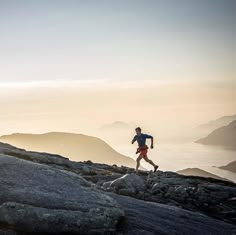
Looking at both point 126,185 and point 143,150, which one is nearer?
point 126,185

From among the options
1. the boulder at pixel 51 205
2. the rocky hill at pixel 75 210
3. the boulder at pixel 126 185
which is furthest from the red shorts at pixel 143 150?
the boulder at pixel 51 205

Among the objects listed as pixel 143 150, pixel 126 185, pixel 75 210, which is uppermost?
pixel 143 150

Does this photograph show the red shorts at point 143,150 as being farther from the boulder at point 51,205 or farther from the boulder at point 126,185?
the boulder at point 51,205

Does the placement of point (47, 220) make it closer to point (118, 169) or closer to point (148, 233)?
point (148, 233)

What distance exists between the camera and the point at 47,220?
12.0 m

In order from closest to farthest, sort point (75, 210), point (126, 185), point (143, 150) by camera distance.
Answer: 1. point (75, 210)
2. point (126, 185)
3. point (143, 150)

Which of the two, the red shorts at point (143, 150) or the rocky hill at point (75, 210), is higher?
the red shorts at point (143, 150)

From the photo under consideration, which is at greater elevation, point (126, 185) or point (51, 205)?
point (126, 185)

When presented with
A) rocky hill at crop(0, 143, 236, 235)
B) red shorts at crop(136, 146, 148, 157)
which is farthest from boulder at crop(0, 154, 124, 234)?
red shorts at crop(136, 146, 148, 157)

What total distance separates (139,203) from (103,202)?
2924 mm

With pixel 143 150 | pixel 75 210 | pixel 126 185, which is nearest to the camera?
pixel 75 210

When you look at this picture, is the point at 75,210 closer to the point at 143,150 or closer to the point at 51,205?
the point at 51,205

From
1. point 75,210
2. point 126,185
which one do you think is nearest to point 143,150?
point 126,185

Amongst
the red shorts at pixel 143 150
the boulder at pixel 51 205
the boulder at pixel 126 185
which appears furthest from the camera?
the red shorts at pixel 143 150
